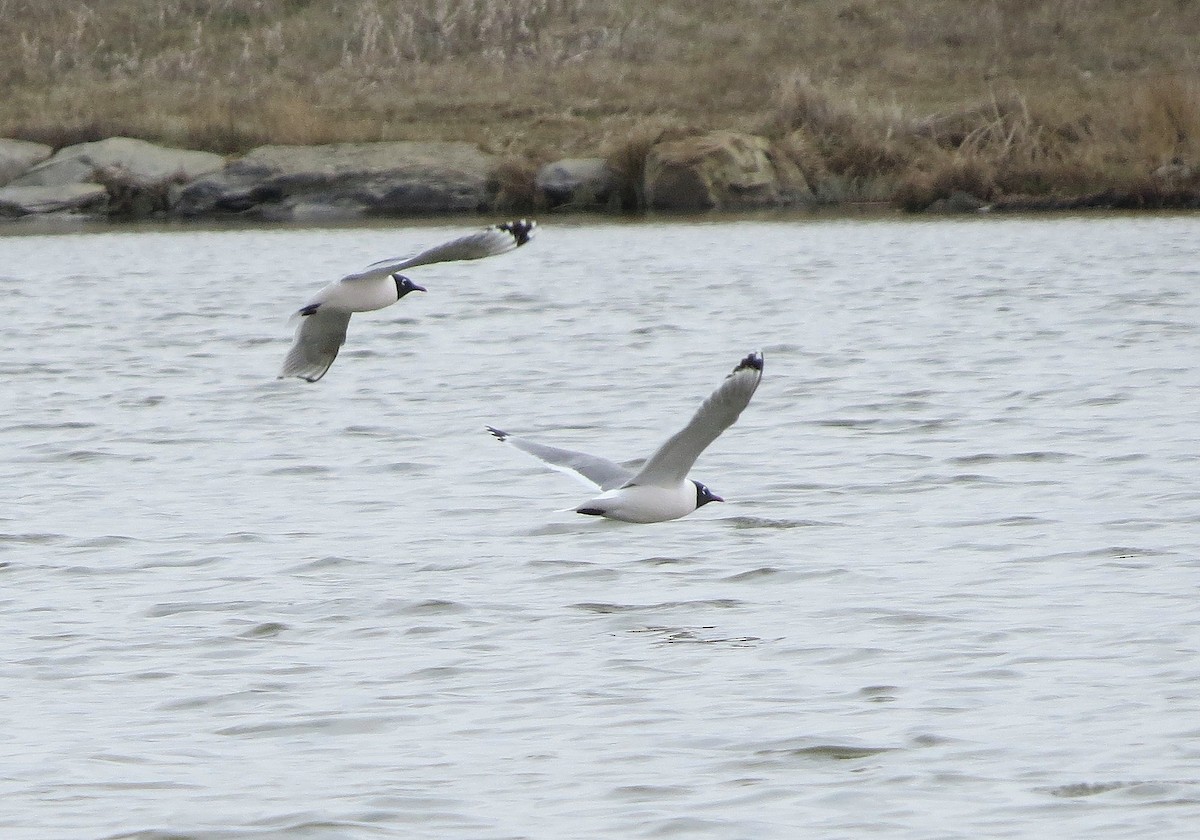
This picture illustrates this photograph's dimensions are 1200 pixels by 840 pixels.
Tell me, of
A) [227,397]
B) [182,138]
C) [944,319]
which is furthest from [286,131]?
[227,397]

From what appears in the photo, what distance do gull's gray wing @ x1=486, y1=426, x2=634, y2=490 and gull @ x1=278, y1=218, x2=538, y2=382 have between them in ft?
2.19

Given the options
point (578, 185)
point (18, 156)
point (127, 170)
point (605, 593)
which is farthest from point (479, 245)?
point (18, 156)

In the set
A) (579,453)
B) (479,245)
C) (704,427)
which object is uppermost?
(479,245)

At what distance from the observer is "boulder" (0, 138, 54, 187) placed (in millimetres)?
30734

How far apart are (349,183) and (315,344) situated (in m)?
20.9

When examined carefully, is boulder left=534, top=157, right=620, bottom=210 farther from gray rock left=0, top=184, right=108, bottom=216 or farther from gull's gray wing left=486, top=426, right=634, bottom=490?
gull's gray wing left=486, top=426, right=634, bottom=490

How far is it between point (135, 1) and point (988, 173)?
22550 millimetres

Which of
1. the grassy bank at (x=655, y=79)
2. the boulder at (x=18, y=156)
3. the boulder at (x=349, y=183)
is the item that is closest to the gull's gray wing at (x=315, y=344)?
the grassy bank at (x=655, y=79)

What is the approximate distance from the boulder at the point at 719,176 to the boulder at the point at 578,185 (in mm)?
547

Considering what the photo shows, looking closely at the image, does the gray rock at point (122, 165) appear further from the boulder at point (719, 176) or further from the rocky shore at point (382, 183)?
the boulder at point (719, 176)

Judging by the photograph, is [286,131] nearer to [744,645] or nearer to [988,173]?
[988,173]

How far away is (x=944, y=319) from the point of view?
16.5 meters

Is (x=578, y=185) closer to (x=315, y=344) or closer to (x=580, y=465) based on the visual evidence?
(x=315, y=344)

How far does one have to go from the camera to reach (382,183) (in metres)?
29.0
